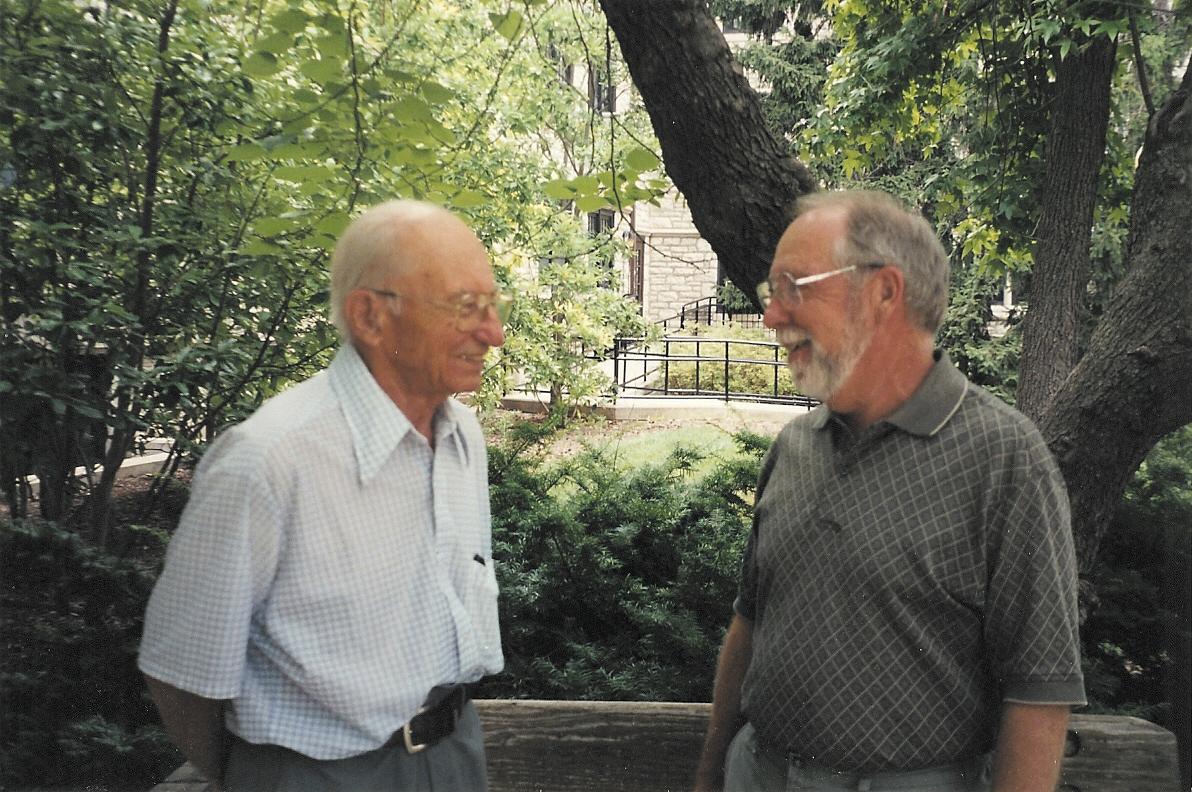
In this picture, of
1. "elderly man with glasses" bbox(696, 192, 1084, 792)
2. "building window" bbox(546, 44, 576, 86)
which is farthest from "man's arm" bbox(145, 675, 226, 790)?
"building window" bbox(546, 44, 576, 86)

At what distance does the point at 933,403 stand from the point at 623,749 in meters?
1.23

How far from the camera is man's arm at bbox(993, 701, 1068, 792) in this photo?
1303 millimetres

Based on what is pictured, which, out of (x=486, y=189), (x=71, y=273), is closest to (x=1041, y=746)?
(x=486, y=189)

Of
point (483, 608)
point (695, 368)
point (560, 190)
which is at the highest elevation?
point (560, 190)

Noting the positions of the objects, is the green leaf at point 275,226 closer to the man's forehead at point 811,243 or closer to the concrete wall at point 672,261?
the concrete wall at point 672,261

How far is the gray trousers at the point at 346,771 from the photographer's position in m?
1.30

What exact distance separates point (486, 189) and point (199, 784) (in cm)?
169

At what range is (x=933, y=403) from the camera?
140 centimetres

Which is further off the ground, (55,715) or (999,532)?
(999,532)

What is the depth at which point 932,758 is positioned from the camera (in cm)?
139

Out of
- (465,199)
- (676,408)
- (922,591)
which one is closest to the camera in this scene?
(922,591)

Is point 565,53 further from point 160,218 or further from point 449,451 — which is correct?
point 449,451

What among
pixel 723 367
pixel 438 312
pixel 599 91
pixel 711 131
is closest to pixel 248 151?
pixel 711 131

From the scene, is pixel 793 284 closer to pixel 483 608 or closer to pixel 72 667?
pixel 483 608
